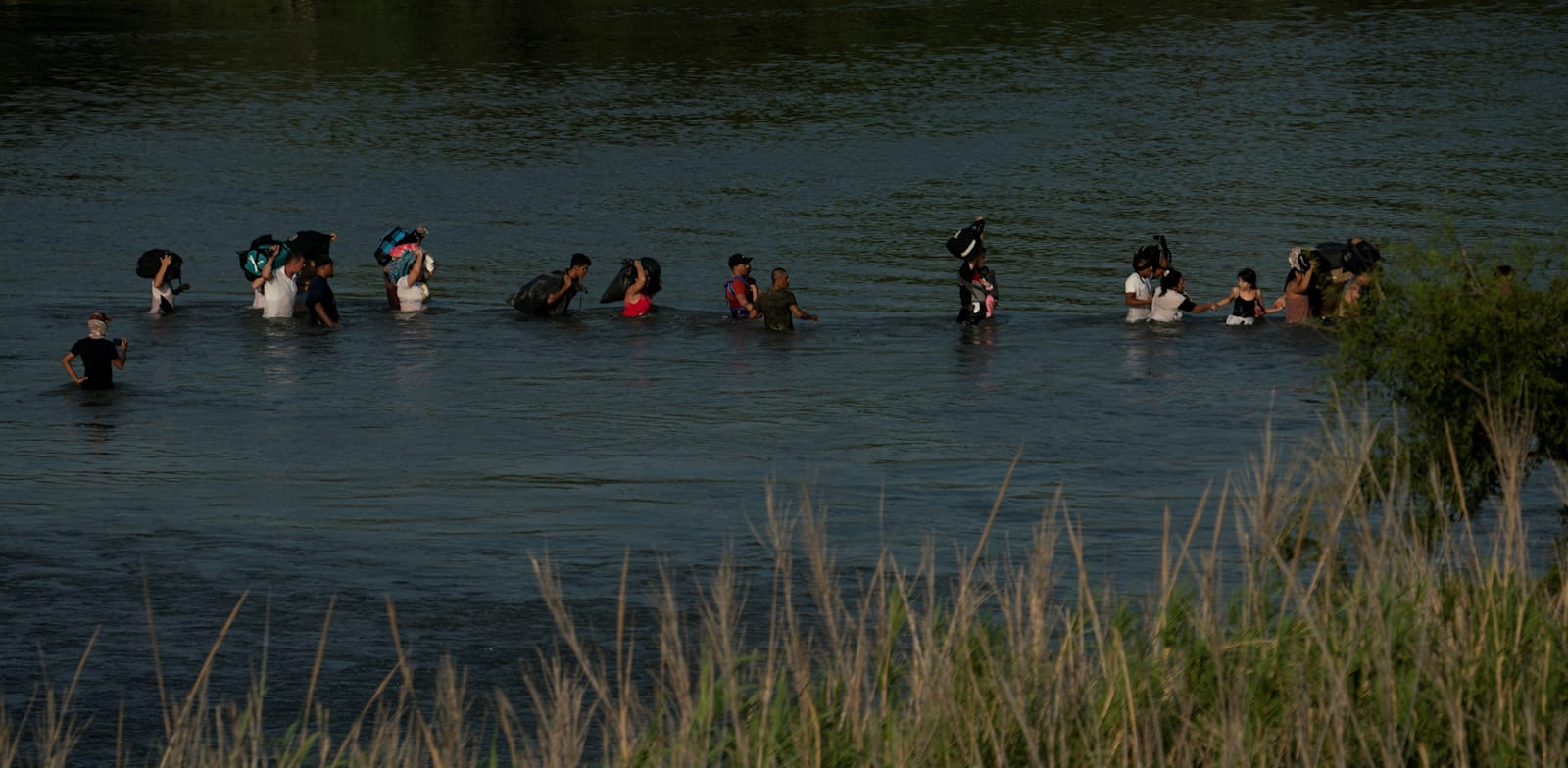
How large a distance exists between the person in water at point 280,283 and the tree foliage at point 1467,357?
18312 mm

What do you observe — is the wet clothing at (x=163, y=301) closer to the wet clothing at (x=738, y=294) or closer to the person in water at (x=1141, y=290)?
the wet clothing at (x=738, y=294)

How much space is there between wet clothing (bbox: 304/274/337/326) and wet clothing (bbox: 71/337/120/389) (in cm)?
428

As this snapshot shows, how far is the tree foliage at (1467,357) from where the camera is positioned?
48.4 feet

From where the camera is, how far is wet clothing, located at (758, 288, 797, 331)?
29047 millimetres

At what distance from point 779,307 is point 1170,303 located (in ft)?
17.8

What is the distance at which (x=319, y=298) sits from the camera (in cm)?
2944

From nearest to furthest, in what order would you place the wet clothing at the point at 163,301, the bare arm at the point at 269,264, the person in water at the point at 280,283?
the person in water at the point at 280,283
the bare arm at the point at 269,264
the wet clothing at the point at 163,301

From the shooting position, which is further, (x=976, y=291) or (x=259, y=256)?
(x=259, y=256)

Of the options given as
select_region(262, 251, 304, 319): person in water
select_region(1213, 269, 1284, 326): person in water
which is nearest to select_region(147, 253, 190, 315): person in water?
select_region(262, 251, 304, 319): person in water

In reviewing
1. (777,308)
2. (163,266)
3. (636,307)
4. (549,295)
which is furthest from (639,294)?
(163,266)

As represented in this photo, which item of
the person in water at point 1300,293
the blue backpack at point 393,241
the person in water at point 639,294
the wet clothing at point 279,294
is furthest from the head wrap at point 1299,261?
the wet clothing at point 279,294

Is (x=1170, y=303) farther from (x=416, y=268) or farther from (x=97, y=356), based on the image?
(x=97, y=356)

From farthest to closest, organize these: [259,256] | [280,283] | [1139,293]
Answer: [259,256] < [280,283] < [1139,293]

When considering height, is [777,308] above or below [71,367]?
above
